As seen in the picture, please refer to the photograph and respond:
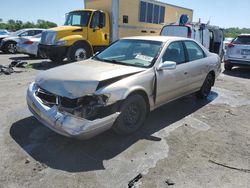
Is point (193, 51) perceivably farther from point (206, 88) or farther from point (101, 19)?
point (101, 19)

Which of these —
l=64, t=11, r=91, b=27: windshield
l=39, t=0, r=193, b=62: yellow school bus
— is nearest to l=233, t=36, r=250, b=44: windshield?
l=39, t=0, r=193, b=62: yellow school bus

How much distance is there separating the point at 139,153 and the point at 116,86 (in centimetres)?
103

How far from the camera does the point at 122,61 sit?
15.1 feet

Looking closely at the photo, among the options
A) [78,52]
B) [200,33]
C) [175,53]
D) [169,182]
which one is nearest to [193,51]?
[175,53]

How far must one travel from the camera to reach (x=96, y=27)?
11.3 m

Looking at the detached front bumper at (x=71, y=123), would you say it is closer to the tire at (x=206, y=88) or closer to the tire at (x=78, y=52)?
the tire at (x=206, y=88)

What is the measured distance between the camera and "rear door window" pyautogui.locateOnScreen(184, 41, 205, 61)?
5.39m

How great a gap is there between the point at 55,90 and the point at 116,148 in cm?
123

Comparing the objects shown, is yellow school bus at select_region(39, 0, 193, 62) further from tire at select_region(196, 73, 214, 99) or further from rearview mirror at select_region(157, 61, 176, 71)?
rearview mirror at select_region(157, 61, 176, 71)

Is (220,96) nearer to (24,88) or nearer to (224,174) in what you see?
(224,174)

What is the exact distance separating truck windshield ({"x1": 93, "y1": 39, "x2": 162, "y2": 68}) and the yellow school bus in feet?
18.7

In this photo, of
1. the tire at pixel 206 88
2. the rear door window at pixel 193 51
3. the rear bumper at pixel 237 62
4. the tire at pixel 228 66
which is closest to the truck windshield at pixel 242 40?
the rear bumper at pixel 237 62

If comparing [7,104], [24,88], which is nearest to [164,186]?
[7,104]

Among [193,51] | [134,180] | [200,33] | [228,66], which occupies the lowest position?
[134,180]
